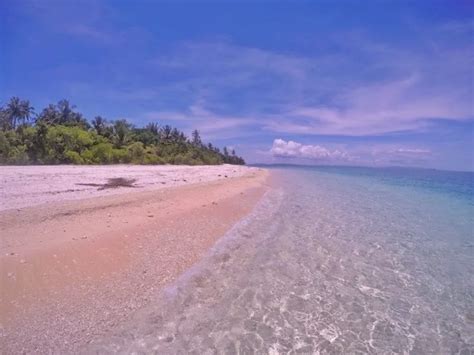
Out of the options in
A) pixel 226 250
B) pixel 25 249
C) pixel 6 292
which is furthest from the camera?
pixel 226 250

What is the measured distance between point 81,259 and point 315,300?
4.55 meters

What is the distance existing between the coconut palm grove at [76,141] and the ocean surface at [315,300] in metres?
32.9

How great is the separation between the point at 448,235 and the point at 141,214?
37.5ft

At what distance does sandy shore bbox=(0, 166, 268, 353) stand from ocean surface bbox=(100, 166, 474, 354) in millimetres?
509

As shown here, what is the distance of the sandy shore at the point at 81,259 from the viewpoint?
3977 millimetres

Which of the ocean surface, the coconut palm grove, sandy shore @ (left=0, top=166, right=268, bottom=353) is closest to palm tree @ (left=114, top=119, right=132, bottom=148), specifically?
the coconut palm grove

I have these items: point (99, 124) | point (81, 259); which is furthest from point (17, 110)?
point (81, 259)

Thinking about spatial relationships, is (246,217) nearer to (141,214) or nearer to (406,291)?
(141,214)

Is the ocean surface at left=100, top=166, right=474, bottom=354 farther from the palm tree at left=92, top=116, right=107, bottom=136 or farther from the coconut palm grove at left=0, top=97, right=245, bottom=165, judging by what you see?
the palm tree at left=92, top=116, right=107, bottom=136

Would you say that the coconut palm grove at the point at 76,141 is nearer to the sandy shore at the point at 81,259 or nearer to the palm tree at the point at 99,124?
the palm tree at the point at 99,124

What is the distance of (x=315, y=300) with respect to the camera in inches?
213

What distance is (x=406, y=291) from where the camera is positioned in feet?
20.0

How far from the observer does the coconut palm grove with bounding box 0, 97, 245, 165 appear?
114ft

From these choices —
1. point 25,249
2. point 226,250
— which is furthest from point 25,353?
point 226,250
